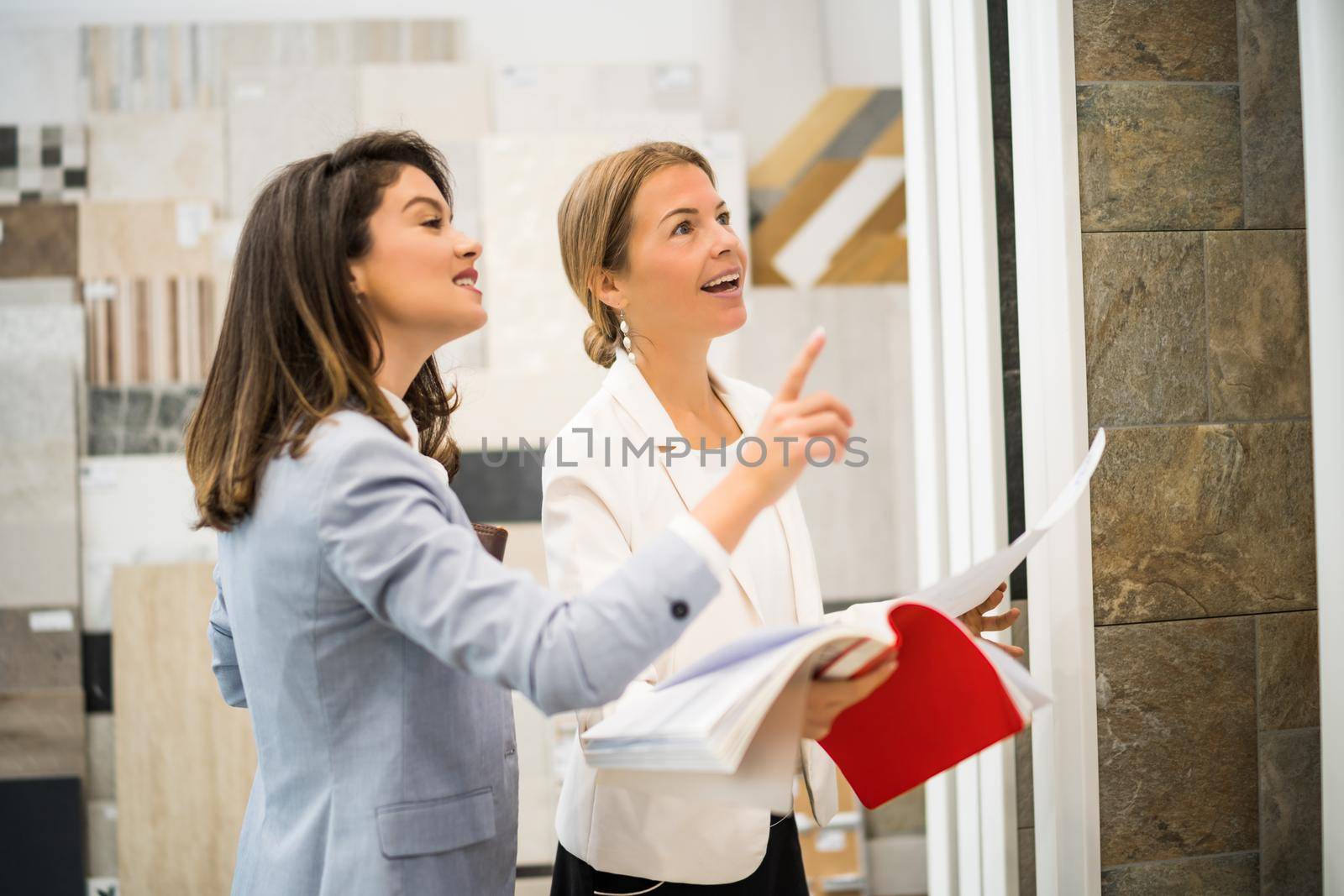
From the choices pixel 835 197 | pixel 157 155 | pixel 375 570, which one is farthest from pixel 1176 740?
pixel 157 155

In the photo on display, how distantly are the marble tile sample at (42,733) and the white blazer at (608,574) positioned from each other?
86.9 inches

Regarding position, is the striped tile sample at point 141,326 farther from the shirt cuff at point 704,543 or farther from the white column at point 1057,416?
the shirt cuff at point 704,543

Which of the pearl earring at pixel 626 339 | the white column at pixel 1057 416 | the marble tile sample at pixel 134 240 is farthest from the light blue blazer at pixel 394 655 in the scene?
the marble tile sample at pixel 134 240

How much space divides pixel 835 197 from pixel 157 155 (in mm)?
2080

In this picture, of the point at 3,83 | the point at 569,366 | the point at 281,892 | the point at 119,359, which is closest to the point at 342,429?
the point at 281,892

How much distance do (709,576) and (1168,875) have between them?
1.04 m

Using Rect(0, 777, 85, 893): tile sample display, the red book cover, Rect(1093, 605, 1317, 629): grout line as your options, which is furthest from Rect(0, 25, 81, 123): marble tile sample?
Rect(1093, 605, 1317, 629): grout line

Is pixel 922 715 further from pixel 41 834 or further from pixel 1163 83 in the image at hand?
pixel 41 834

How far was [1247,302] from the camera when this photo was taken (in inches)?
54.7

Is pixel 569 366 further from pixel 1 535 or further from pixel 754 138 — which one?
pixel 1 535

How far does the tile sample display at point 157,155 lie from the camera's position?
114 inches

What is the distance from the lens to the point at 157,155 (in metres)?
2.89

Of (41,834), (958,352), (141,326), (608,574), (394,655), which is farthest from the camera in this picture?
→ (141,326)

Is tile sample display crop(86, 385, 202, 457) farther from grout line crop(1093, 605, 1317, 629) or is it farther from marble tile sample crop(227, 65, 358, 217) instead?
grout line crop(1093, 605, 1317, 629)
